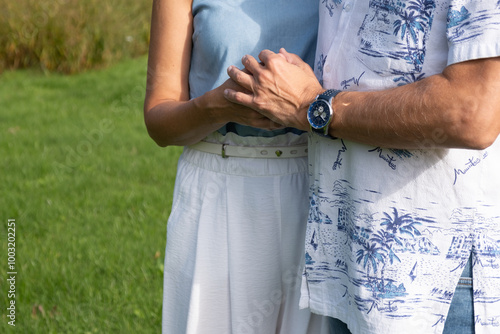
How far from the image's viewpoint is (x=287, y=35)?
1976 mm

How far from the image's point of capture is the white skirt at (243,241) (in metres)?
2.03

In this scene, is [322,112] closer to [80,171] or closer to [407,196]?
[407,196]

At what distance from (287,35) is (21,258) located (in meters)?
2.77

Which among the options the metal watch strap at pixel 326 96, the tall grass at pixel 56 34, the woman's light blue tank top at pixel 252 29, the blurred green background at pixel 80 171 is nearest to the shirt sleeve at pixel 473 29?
the metal watch strap at pixel 326 96

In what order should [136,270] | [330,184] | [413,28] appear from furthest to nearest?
[136,270], [330,184], [413,28]

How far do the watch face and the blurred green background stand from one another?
86.1 inches

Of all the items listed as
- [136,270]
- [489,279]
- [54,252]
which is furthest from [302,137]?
[54,252]

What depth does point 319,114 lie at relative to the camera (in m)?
1.56

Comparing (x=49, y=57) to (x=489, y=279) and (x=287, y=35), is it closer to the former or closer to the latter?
(x=287, y=35)

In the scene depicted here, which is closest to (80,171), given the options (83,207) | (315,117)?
(83,207)

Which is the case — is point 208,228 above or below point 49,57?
below

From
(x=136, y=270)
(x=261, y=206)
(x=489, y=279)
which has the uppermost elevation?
(x=261, y=206)

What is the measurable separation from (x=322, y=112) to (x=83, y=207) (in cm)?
375

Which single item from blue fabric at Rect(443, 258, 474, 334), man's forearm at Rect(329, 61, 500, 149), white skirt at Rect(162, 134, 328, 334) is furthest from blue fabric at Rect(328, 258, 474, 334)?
white skirt at Rect(162, 134, 328, 334)
